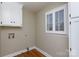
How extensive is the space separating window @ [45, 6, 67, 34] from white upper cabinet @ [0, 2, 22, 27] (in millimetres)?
515

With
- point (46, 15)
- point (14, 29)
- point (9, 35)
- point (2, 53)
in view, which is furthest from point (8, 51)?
point (46, 15)

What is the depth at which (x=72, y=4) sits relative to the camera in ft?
3.97

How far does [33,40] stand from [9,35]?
43 centimetres

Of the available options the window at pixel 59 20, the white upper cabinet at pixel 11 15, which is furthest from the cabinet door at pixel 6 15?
the window at pixel 59 20

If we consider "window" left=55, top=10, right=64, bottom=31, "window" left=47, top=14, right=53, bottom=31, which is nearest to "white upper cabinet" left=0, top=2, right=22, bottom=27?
"window" left=47, top=14, right=53, bottom=31

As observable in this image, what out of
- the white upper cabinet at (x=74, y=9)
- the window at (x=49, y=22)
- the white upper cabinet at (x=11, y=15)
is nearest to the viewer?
the white upper cabinet at (x=74, y=9)

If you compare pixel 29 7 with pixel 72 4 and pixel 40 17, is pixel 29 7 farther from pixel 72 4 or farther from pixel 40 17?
pixel 72 4

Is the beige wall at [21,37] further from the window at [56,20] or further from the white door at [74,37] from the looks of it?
the white door at [74,37]

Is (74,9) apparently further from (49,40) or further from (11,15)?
(11,15)

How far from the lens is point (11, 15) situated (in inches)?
56.5

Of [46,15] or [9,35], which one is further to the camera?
[46,15]

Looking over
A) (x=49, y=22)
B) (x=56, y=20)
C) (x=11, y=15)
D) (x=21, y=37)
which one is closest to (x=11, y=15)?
(x=11, y=15)

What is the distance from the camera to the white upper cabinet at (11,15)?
54.4 inches

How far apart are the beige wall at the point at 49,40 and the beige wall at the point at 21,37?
0.15 m
